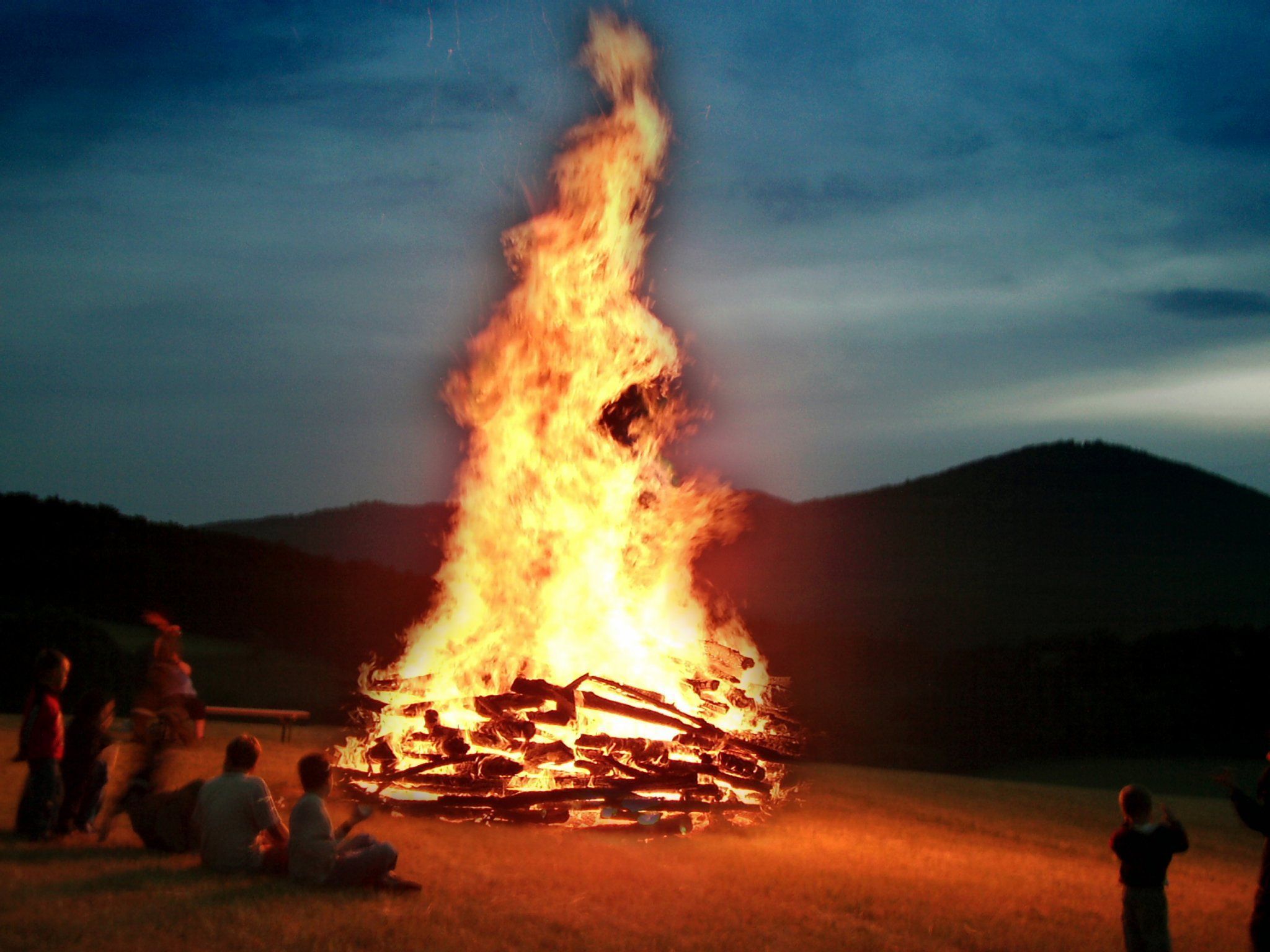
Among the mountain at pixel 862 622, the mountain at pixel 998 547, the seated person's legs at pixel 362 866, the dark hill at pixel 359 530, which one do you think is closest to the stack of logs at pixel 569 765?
the mountain at pixel 862 622

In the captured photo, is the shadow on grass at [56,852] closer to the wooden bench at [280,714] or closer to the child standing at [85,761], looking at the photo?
the child standing at [85,761]

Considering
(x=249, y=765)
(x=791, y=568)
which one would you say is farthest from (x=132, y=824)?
(x=791, y=568)

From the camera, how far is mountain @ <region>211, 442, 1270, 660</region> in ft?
121

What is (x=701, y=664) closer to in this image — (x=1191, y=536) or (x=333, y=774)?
(x=333, y=774)

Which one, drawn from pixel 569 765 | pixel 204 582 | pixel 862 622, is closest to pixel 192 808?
pixel 569 765

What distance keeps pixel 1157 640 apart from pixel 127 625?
25.6 meters

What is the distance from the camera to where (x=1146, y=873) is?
20.9 feet

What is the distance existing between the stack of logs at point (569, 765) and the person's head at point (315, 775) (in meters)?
3.59

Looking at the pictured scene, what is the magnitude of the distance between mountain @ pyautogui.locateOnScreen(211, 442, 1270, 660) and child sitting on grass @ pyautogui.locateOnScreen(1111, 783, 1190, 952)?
23.5m

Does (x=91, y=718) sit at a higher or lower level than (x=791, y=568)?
lower

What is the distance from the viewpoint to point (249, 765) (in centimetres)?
721

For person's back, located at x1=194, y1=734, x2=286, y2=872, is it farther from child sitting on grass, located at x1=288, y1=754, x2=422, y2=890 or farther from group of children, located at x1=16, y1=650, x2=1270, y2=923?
child sitting on grass, located at x1=288, y1=754, x2=422, y2=890

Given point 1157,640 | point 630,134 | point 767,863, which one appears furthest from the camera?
point 1157,640

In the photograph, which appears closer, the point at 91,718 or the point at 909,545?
the point at 91,718
